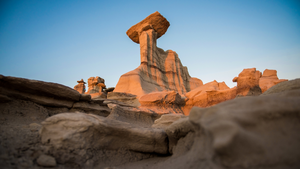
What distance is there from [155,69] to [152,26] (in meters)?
3.79

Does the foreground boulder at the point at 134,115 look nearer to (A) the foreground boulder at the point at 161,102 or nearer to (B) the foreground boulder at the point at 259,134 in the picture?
(A) the foreground boulder at the point at 161,102

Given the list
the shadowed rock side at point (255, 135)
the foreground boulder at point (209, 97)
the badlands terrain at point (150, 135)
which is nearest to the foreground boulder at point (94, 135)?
the badlands terrain at point (150, 135)

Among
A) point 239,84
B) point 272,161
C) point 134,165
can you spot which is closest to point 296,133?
point 272,161

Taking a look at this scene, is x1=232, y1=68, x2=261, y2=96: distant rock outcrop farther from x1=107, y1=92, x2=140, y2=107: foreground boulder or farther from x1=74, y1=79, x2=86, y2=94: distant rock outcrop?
x1=74, y1=79, x2=86, y2=94: distant rock outcrop

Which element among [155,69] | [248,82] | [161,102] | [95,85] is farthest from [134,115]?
[95,85]

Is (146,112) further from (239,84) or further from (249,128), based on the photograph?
(249,128)

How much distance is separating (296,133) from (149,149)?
1537mm

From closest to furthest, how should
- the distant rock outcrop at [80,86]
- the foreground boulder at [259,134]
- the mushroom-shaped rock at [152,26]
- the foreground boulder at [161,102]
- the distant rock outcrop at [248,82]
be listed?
the foreground boulder at [259,134], the distant rock outcrop at [248,82], the foreground boulder at [161,102], the mushroom-shaped rock at [152,26], the distant rock outcrop at [80,86]

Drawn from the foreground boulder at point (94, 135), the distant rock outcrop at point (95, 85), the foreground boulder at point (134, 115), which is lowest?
the foreground boulder at point (94, 135)

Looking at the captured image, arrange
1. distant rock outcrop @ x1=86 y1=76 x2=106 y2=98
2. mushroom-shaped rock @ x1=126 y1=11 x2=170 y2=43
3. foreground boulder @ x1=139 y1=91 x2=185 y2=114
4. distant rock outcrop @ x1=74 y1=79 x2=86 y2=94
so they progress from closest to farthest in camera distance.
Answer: foreground boulder @ x1=139 y1=91 x2=185 y2=114
mushroom-shaped rock @ x1=126 y1=11 x2=170 y2=43
distant rock outcrop @ x1=86 y1=76 x2=106 y2=98
distant rock outcrop @ x1=74 y1=79 x2=86 y2=94

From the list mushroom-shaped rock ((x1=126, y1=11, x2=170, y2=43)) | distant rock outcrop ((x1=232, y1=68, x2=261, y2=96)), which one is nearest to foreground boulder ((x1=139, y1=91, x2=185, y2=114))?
distant rock outcrop ((x1=232, y1=68, x2=261, y2=96))

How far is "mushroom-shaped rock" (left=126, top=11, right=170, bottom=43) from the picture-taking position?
11876 mm

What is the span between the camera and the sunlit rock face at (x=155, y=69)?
31.7 feet

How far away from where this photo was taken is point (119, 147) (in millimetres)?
1885
